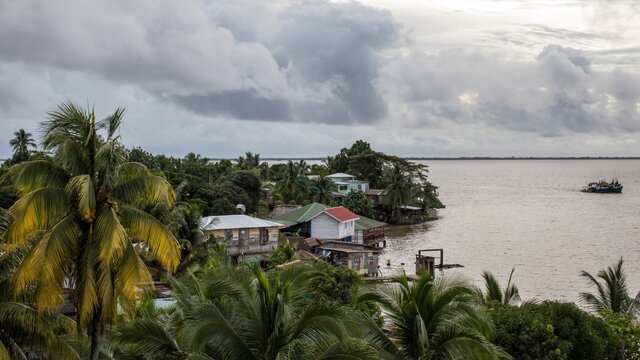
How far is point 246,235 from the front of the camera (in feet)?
138

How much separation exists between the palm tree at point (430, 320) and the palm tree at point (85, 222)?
374 centimetres

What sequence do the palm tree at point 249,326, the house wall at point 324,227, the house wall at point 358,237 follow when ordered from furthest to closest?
the house wall at point 358,237
the house wall at point 324,227
the palm tree at point 249,326

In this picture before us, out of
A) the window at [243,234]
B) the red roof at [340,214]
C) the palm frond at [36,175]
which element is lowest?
the window at [243,234]

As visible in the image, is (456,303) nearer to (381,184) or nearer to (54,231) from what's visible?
(54,231)

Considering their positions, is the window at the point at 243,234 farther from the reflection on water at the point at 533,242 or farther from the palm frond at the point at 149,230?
the palm frond at the point at 149,230

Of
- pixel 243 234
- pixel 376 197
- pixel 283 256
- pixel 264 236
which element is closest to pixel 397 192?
pixel 376 197

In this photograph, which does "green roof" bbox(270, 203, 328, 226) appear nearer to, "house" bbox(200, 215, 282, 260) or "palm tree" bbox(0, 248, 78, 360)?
"house" bbox(200, 215, 282, 260)

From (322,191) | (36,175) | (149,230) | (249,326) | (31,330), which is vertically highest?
(36,175)

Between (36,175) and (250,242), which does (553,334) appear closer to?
(36,175)

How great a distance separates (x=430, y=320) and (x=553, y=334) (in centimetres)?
613

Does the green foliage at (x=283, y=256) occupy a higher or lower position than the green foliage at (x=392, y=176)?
lower

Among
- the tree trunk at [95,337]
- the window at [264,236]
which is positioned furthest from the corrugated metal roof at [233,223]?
the tree trunk at [95,337]

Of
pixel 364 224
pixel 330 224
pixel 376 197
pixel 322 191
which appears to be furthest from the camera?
pixel 376 197

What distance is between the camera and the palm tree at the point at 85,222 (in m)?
9.49
